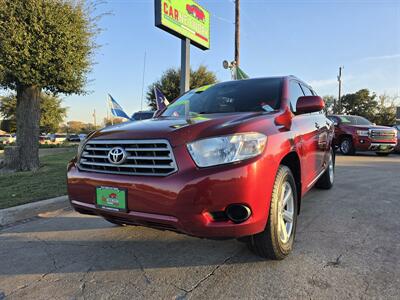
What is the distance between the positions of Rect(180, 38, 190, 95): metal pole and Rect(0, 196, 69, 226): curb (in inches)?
293

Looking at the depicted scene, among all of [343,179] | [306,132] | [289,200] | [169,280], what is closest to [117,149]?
[169,280]

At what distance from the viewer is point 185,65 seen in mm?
12023

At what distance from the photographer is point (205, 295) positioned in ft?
7.87

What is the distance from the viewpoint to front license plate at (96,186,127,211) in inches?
103

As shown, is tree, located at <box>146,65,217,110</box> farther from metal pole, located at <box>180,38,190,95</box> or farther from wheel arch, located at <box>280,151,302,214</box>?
Result: wheel arch, located at <box>280,151,302,214</box>

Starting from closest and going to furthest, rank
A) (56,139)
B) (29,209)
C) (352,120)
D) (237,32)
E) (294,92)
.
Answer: (294,92) < (29,209) < (352,120) < (237,32) < (56,139)

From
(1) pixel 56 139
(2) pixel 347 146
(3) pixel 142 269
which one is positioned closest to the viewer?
(3) pixel 142 269

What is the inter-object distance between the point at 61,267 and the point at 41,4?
7.36m

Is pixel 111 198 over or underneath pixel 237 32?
underneath

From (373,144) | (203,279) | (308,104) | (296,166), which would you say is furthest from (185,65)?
(203,279)

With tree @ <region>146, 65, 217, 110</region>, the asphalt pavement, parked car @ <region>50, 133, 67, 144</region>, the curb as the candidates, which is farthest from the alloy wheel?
parked car @ <region>50, 133, 67, 144</region>

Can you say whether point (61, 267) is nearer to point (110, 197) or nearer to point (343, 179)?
point (110, 197)

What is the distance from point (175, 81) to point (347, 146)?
15685mm

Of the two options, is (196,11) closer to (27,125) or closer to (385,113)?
(27,125)
